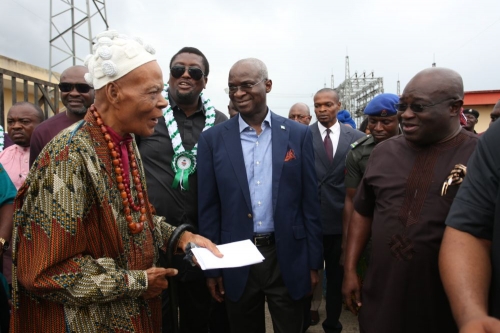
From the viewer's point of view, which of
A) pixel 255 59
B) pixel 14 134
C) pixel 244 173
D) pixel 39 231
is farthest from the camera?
pixel 14 134

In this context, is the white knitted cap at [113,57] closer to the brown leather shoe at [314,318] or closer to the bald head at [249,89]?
the bald head at [249,89]

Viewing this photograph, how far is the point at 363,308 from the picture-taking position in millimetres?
2371

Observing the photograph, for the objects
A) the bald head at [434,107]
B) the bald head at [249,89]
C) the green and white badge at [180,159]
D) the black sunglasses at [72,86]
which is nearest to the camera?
the bald head at [434,107]

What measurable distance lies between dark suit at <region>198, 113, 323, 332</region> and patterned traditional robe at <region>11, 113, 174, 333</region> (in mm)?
1018

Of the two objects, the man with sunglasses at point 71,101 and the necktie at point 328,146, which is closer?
the man with sunglasses at point 71,101

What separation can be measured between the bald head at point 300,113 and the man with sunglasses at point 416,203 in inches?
163

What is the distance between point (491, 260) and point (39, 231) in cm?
170

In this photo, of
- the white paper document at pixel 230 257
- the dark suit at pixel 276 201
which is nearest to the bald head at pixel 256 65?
the dark suit at pixel 276 201

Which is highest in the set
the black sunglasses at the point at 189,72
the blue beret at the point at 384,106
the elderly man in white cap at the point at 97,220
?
the black sunglasses at the point at 189,72

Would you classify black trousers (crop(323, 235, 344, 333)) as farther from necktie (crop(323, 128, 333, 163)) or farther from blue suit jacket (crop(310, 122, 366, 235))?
necktie (crop(323, 128, 333, 163))

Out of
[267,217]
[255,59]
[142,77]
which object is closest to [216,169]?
[267,217]

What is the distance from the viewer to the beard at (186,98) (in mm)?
3254

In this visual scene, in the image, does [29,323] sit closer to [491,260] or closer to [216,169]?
[216,169]

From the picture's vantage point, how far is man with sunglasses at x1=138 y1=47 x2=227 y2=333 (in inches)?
121
